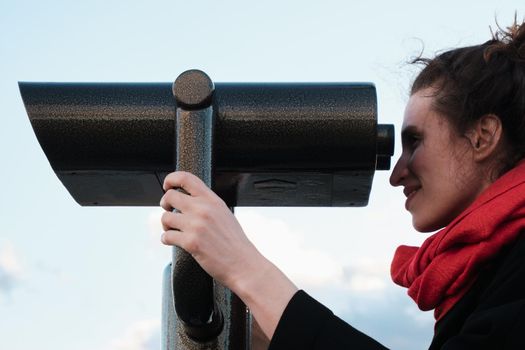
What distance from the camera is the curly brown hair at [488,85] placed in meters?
1.52

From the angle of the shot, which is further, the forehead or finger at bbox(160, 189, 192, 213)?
the forehead

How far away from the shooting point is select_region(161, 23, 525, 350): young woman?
117 centimetres

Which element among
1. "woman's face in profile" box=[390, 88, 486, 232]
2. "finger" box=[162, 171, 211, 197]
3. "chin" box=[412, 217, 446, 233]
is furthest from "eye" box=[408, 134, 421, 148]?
"finger" box=[162, 171, 211, 197]

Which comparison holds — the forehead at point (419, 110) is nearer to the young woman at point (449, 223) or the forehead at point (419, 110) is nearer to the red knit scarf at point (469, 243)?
the young woman at point (449, 223)

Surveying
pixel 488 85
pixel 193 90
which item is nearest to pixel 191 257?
pixel 193 90

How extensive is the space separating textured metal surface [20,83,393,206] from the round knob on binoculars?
0.43ft

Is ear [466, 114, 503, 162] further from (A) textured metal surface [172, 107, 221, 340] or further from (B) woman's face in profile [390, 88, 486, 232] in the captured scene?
(A) textured metal surface [172, 107, 221, 340]

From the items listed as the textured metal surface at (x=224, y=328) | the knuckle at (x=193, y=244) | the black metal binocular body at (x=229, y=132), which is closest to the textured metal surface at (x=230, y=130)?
the black metal binocular body at (x=229, y=132)

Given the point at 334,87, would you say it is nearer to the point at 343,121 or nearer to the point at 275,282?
the point at 343,121

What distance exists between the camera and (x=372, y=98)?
1529 mm

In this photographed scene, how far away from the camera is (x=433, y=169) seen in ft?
5.01

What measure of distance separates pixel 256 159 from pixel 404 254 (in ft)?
1.40

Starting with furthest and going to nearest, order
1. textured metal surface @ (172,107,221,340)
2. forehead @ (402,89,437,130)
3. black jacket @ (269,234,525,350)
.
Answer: forehead @ (402,89,437,130), textured metal surface @ (172,107,221,340), black jacket @ (269,234,525,350)

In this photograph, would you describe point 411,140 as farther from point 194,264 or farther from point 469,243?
point 194,264
